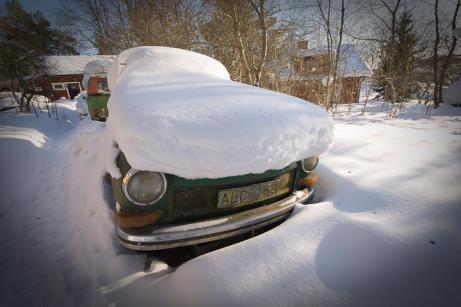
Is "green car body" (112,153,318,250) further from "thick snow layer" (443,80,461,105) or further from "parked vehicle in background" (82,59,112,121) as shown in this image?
"thick snow layer" (443,80,461,105)

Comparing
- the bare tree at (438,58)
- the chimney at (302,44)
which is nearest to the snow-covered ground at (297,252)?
the chimney at (302,44)

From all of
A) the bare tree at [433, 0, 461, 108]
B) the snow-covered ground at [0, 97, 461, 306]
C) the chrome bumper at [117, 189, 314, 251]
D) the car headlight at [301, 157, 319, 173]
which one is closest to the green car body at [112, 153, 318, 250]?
the chrome bumper at [117, 189, 314, 251]

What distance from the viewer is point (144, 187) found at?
1262 millimetres

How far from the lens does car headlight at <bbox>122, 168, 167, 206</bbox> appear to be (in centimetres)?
125

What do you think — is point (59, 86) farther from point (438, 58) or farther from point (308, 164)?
point (438, 58)

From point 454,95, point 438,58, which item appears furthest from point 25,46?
point 438,58

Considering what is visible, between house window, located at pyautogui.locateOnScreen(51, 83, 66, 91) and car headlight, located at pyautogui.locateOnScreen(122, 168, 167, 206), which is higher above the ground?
house window, located at pyautogui.locateOnScreen(51, 83, 66, 91)

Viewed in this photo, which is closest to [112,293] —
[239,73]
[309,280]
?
[309,280]

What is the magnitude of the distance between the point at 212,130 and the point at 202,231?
24.1 inches

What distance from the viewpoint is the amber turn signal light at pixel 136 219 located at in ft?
4.09

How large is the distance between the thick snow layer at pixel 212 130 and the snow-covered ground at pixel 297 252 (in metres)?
0.53

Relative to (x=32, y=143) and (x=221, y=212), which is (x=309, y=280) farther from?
(x=32, y=143)

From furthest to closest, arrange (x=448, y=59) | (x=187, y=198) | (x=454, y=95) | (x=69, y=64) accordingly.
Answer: (x=69, y=64)
(x=448, y=59)
(x=454, y=95)
(x=187, y=198)

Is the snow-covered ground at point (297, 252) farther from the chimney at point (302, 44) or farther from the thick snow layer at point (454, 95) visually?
the thick snow layer at point (454, 95)
